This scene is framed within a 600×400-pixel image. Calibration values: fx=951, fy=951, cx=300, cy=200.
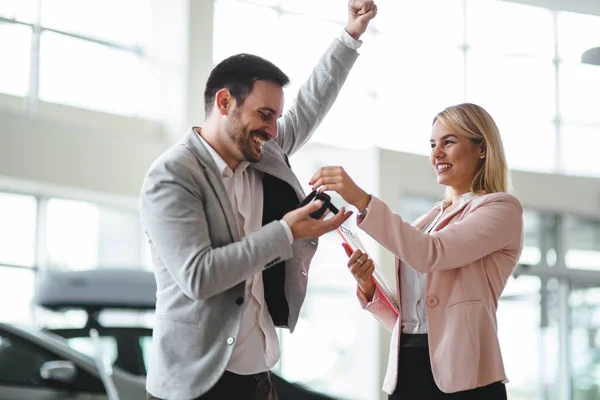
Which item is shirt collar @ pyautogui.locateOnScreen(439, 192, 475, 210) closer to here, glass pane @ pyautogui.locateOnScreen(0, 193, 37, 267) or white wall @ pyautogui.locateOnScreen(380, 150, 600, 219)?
white wall @ pyautogui.locateOnScreen(380, 150, 600, 219)

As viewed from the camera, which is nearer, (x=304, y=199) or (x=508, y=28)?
(x=304, y=199)

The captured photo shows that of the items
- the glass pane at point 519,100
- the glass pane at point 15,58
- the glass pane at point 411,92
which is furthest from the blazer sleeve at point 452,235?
the glass pane at point 519,100

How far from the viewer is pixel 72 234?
9359 millimetres

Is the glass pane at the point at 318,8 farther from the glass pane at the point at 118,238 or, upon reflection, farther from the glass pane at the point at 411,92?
the glass pane at the point at 118,238

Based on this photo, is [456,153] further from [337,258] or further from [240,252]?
[337,258]

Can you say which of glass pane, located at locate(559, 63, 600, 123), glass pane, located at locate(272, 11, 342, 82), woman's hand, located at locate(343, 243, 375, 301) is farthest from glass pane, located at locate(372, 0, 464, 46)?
woman's hand, located at locate(343, 243, 375, 301)

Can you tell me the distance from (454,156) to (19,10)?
24.9 feet

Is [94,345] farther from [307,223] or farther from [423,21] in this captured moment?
[423,21]

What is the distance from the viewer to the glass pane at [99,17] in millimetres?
9516

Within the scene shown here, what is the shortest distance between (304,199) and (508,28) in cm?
1089

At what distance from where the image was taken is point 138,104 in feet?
32.6

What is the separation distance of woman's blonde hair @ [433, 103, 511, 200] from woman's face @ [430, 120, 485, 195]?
14mm

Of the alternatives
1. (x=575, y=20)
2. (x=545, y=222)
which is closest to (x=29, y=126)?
(x=545, y=222)

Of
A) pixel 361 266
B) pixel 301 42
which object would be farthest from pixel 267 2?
pixel 361 266
